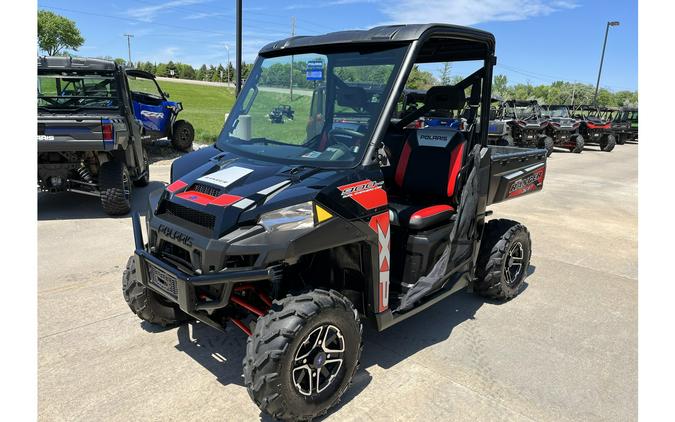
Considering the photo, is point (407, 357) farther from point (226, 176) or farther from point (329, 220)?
point (226, 176)

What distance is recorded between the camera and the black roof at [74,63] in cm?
752

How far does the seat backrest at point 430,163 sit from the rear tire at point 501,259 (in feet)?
2.08

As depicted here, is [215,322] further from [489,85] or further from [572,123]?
[572,123]

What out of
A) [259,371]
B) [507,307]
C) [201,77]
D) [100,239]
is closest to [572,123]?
[507,307]

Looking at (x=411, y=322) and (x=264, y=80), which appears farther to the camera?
(x=411, y=322)

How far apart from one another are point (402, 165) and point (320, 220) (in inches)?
72.0

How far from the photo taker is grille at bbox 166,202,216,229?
2588 millimetres

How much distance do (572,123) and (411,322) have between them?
18018 mm

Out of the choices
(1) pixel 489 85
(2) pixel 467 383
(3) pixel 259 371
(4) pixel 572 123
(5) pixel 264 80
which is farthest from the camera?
(4) pixel 572 123

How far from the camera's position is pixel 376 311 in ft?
9.72

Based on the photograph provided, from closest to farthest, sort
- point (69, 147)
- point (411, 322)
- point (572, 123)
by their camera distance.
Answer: point (411, 322), point (69, 147), point (572, 123)

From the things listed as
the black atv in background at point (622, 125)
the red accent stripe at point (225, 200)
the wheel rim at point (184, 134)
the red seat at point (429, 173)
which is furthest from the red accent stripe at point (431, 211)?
the black atv in background at point (622, 125)

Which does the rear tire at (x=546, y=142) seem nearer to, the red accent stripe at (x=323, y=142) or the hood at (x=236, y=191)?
the red accent stripe at (x=323, y=142)

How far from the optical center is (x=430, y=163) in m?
4.06
